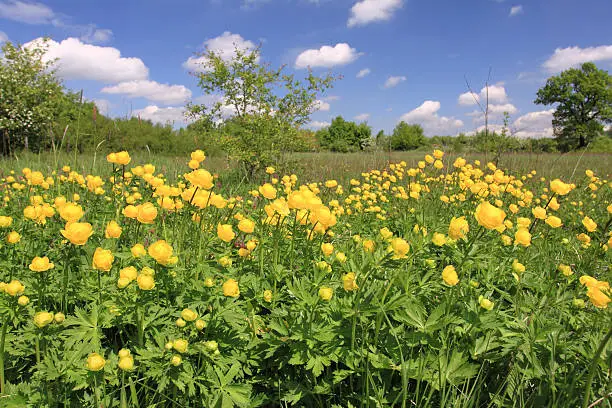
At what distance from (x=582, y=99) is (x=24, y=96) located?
41.5 m

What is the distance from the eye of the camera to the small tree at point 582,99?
3203cm

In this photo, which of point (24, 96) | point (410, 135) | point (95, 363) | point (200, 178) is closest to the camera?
point (95, 363)

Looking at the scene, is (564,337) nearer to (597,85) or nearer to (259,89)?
(259,89)

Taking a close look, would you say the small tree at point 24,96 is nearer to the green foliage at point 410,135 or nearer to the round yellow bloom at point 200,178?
the round yellow bloom at point 200,178

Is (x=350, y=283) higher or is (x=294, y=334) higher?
(x=350, y=283)

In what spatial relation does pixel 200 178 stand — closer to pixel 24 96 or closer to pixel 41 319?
pixel 41 319

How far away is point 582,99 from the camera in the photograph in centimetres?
3288

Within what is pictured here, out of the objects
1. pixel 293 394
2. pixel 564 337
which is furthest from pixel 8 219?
pixel 564 337

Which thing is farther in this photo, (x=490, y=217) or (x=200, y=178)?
(x=200, y=178)

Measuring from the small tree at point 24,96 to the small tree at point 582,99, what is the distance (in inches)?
1438

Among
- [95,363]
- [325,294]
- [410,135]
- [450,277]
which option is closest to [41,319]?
[95,363]

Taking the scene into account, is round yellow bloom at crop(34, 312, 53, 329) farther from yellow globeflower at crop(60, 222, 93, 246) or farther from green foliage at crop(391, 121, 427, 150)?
green foliage at crop(391, 121, 427, 150)

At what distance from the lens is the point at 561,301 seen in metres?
1.32

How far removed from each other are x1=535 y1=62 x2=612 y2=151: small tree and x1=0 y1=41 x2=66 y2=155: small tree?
36.5m
